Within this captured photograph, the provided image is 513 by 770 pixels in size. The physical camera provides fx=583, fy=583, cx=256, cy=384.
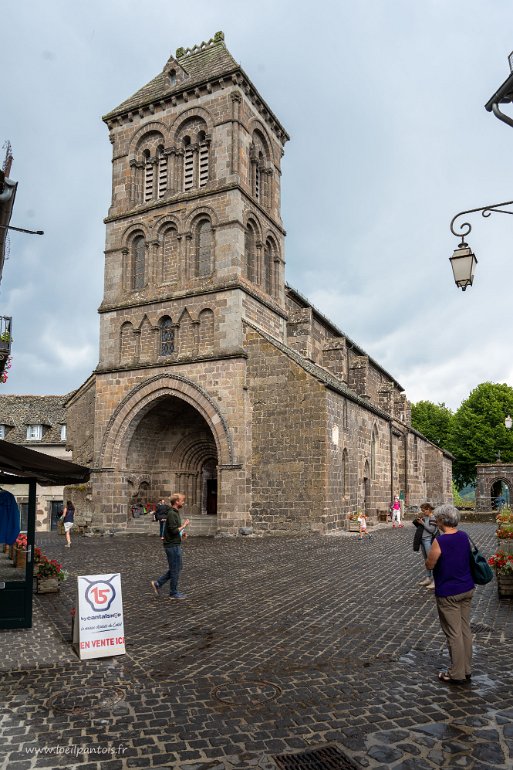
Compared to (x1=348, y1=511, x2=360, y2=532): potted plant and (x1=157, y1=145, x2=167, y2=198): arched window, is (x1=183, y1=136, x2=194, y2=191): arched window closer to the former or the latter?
(x1=157, y1=145, x2=167, y2=198): arched window

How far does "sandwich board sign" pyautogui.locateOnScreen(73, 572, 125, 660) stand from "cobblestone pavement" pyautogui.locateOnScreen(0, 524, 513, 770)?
158 millimetres

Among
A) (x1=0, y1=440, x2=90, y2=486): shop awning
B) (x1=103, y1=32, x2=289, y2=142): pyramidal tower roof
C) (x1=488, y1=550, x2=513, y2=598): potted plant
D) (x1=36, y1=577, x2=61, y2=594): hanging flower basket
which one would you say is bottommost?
(x1=36, y1=577, x2=61, y2=594): hanging flower basket

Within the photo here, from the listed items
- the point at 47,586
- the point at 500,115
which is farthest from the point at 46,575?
the point at 500,115

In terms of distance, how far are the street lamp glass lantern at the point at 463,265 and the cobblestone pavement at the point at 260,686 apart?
5038 millimetres

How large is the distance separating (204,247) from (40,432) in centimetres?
2195

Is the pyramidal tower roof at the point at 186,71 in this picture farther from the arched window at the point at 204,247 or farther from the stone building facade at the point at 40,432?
the stone building facade at the point at 40,432

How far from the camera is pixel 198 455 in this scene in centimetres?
2784

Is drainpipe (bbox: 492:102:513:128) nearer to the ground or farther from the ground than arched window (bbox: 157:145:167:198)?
nearer to the ground

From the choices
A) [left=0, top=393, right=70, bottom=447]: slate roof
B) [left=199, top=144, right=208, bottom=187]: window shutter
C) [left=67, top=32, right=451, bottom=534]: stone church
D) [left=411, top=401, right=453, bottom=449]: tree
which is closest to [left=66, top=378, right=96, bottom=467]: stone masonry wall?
[left=67, top=32, right=451, bottom=534]: stone church

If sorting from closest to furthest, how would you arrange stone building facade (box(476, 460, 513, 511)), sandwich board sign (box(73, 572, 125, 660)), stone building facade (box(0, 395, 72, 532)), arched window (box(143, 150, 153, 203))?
1. sandwich board sign (box(73, 572, 125, 660))
2. arched window (box(143, 150, 153, 203))
3. stone building facade (box(0, 395, 72, 532))
4. stone building facade (box(476, 460, 513, 511))

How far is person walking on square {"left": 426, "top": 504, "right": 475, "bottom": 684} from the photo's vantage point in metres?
5.71

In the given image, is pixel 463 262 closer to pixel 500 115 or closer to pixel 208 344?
pixel 500 115

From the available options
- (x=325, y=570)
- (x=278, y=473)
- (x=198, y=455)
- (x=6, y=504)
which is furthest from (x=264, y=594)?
(x=198, y=455)

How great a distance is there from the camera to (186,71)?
27.8 meters
